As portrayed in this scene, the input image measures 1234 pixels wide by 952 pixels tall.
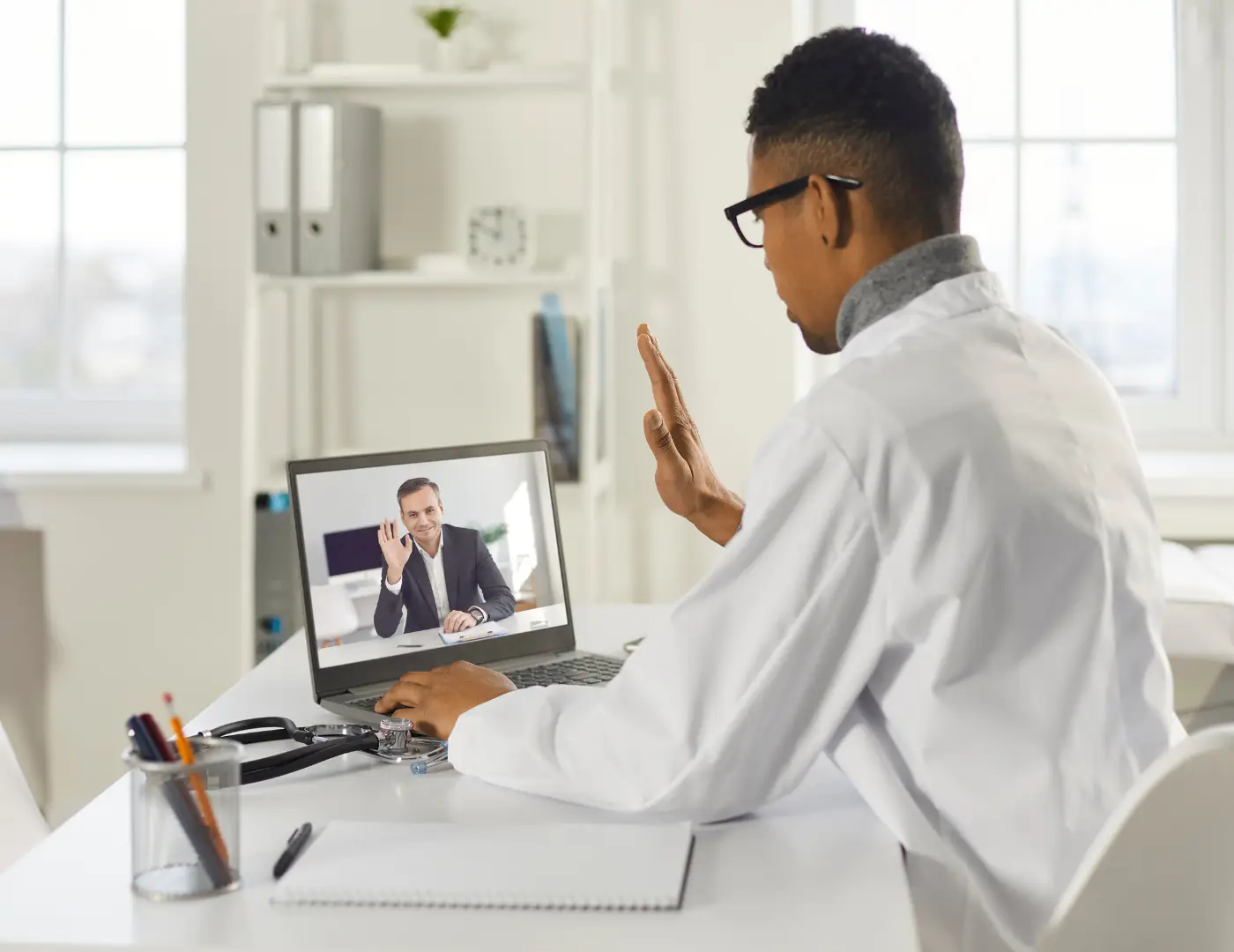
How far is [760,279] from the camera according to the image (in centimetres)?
299

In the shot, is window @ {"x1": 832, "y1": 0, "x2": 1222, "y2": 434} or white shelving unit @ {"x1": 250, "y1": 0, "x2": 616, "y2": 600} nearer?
white shelving unit @ {"x1": 250, "y1": 0, "x2": 616, "y2": 600}

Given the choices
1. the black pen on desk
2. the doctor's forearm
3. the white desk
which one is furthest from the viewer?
the doctor's forearm

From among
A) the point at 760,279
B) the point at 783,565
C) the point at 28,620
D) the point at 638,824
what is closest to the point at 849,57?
the point at 783,565

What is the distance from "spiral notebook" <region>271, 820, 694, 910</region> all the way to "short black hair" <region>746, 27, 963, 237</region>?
55cm

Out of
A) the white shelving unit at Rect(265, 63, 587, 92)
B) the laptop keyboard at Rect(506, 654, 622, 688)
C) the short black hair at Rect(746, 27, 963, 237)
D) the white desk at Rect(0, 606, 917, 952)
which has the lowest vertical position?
the white desk at Rect(0, 606, 917, 952)

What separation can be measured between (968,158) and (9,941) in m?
2.75

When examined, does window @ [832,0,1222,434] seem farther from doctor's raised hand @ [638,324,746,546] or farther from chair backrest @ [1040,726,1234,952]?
chair backrest @ [1040,726,1234,952]

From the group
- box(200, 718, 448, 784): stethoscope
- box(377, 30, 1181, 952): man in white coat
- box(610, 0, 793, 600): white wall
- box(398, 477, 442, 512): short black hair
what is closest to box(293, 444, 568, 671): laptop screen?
box(398, 477, 442, 512): short black hair

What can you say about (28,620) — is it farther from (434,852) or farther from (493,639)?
(434,852)

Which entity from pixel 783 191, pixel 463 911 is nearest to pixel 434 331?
pixel 783 191

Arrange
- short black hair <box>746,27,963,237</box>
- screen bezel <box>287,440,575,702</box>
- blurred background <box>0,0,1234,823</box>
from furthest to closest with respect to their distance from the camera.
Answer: blurred background <box>0,0,1234,823</box> < screen bezel <box>287,440,575,702</box> < short black hair <box>746,27,963,237</box>

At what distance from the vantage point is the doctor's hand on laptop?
133 centimetres

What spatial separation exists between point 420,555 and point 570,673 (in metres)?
0.23

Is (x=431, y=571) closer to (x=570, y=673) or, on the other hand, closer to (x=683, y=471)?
(x=570, y=673)
